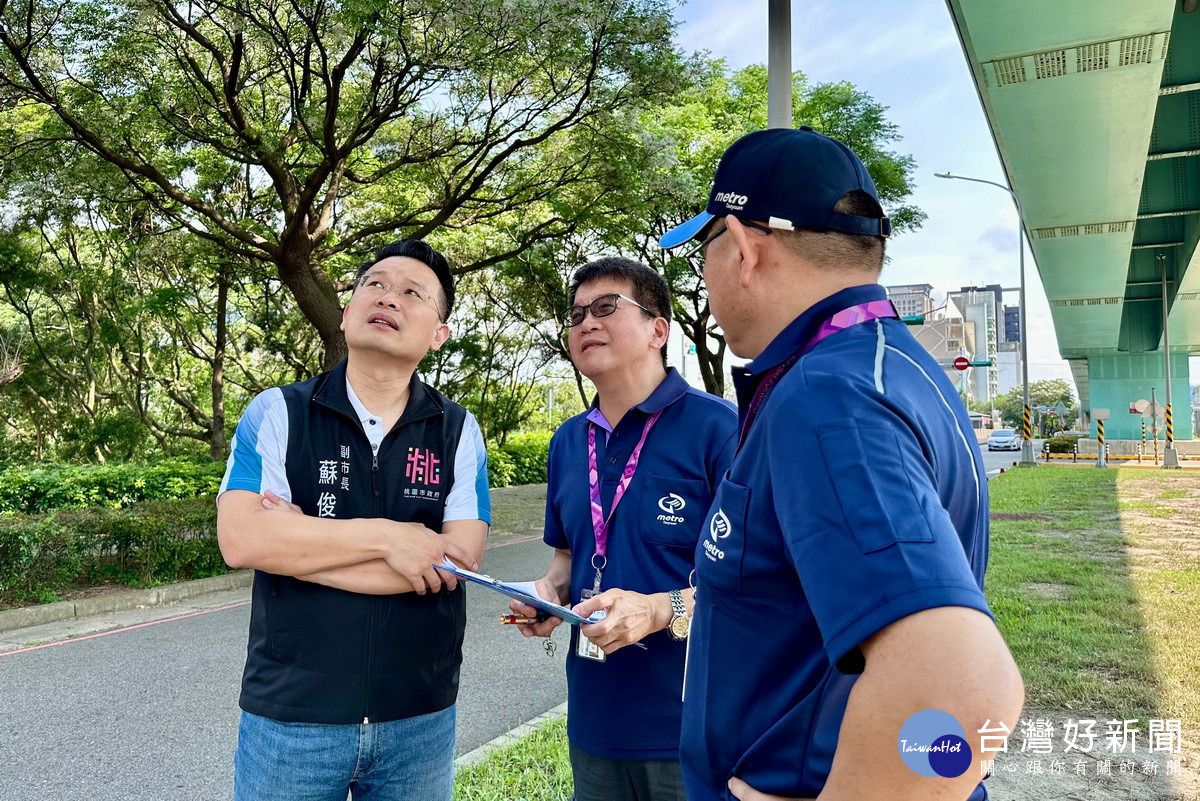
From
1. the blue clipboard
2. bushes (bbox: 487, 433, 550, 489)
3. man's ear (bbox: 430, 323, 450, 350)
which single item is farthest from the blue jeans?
bushes (bbox: 487, 433, 550, 489)

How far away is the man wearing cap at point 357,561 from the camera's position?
78.3 inches

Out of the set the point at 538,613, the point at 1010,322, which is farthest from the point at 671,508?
the point at 1010,322

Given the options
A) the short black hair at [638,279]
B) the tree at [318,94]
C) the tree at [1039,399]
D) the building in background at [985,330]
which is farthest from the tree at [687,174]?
the tree at [1039,399]

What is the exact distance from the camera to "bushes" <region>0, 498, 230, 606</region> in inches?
313

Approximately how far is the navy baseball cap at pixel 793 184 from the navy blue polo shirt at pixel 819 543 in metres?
0.12

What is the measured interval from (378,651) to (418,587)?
0.59 feet

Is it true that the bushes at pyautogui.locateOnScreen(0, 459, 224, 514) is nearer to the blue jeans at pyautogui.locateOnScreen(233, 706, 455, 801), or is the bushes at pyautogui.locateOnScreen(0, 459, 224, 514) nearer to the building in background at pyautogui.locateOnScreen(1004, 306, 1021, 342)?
the blue jeans at pyautogui.locateOnScreen(233, 706, 455, 801)

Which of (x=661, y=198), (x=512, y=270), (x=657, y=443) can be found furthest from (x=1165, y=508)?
(x=657, y=443)

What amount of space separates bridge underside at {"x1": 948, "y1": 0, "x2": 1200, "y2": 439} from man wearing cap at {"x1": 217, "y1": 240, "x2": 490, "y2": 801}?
871cm

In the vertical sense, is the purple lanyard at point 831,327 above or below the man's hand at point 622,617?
above

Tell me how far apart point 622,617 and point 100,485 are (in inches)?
435

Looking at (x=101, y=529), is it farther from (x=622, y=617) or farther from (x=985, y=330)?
(x=985, y=330)

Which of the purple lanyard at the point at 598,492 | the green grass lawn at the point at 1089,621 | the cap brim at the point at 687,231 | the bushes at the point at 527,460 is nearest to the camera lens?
the cap brim at the point at 687,231

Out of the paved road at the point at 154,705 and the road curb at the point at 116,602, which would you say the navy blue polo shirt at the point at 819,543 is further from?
the road curb at the point at 116,602
